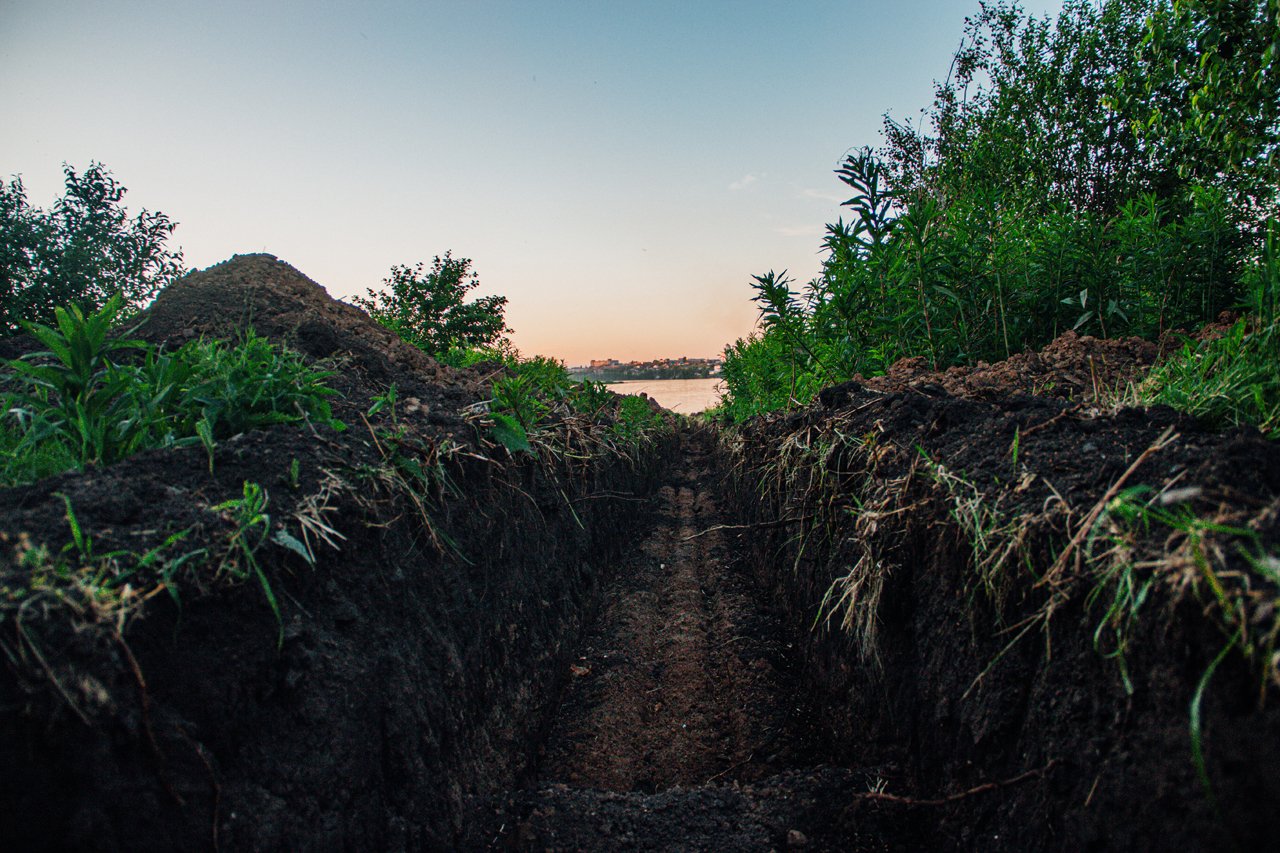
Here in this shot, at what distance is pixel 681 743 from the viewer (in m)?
3.03

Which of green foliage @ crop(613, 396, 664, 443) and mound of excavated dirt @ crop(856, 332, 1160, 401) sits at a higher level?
mound of excavated dirt @ crop(856, 332, 1160, 401)

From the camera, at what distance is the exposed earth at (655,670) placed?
3.47 feet

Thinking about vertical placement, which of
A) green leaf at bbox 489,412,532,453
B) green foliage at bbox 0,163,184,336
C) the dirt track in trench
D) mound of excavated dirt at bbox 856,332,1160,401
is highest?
green foliage at bbox 0,163,184,336

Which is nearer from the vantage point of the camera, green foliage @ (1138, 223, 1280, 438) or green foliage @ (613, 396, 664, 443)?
green foliage @ (1138, 223, 1280, 438)

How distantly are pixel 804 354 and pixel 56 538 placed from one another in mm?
4890

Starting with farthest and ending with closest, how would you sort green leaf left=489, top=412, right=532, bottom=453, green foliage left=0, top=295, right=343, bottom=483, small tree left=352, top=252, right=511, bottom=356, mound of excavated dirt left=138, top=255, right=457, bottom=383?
1. small tree left=352, top=252, right=511, bottom=356
2. mound of excavated dirt left=138, top=255, right=457, bottom=383
3. green leaf left=489, top=412, right=532, bottom=453
4. green foliage left=0, top=295, right=343, bottom=483

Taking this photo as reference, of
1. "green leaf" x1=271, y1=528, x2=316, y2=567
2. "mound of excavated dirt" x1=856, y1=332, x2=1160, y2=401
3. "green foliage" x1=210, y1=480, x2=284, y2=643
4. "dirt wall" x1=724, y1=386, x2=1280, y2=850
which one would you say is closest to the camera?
"dirt wall" x1=724, y1=386, x2=1280, y2=850

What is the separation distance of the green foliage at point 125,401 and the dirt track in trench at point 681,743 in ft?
5.57

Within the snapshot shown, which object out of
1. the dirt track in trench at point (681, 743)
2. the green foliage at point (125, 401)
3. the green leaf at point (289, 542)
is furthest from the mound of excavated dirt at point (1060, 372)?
the green foliage at point (125, 401)

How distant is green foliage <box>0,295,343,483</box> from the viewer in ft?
6.46

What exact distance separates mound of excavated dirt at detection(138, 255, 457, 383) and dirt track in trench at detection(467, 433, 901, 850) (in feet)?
7.41

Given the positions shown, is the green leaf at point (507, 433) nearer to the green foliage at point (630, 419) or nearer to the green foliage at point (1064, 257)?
the green foliage at point (1064, 257)

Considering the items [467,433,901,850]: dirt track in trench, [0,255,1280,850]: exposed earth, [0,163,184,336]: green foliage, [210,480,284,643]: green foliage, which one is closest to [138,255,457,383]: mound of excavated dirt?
[0,255,1280,850]: exposed earth

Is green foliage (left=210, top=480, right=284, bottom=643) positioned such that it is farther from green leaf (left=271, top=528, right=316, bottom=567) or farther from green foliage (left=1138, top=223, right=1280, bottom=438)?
green foliage (left=1138, top=223, right=1280, bottom=438)
